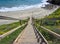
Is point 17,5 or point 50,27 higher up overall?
point 17,5

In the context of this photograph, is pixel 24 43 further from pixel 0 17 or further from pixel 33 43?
pixel 0 17

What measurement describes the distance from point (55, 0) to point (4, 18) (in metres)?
45.8

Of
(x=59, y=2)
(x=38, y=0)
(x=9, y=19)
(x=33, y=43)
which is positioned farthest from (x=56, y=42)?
(x=38, y=0)

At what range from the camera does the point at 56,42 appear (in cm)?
1312

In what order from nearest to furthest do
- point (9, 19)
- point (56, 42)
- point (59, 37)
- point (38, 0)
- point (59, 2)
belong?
point (59, 37) < point (56, 42) < point (9, 19) < point (59, 2) < point (38, 0)

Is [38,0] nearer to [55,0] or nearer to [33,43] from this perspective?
[55,0]

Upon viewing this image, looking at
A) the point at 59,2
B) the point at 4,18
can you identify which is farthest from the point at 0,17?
the point at 59,2

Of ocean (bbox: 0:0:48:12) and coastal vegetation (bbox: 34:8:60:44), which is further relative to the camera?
ocean (bbox: 0:0:48:12)

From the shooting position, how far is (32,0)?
148000 mm

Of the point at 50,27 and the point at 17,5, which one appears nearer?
the point at 50,27

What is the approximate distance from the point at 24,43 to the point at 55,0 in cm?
Result: 9427

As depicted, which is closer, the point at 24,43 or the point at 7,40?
the point at 7,40

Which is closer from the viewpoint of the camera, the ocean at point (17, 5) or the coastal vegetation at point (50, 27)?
the coastal vegetation at point (50, 27)

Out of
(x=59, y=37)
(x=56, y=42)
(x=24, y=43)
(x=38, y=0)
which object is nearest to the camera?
(x=59, y=37)
